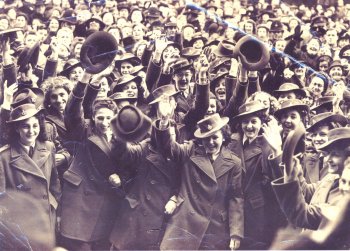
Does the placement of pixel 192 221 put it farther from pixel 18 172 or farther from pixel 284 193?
pixel 18 172

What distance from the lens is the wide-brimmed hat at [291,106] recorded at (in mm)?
5656

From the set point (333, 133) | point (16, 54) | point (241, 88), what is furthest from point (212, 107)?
point (16, 54)

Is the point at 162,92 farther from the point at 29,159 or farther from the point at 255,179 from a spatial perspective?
the point at 29,159

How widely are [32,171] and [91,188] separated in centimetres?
66

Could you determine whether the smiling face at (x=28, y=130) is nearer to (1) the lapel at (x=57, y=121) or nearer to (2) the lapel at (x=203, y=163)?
(1) the lapel at (x=57, y=121)

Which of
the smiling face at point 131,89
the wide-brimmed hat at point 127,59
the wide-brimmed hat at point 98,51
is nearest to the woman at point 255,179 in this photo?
the smiling face at point 131,89

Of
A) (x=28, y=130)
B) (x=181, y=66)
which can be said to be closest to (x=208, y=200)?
(x=181, y=66)

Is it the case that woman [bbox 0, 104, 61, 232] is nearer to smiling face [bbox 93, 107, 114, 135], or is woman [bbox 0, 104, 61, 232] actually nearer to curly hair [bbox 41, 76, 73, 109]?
curly hair [bbox 41, 76, 73, 109]

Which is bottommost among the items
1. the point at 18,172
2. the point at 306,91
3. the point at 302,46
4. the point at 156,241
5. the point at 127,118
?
the point at 156,241

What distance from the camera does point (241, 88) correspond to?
5562mm

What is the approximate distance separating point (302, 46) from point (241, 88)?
1.07 m

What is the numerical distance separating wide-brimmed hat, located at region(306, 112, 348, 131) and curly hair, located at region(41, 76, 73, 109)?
2657 millimetres

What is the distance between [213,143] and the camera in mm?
5590

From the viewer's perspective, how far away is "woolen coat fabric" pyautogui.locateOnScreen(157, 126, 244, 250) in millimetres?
5578
